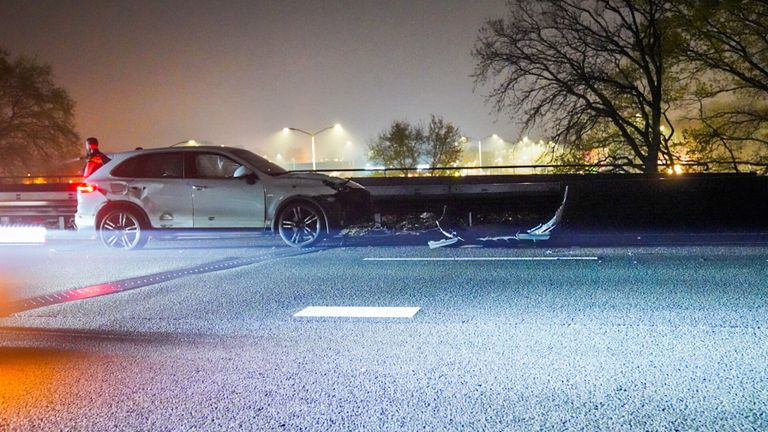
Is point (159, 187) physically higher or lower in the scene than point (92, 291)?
higher

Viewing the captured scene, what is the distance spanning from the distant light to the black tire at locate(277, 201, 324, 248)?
636 centimetres

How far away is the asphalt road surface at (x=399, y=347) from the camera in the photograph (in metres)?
3.72

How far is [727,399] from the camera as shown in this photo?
148 inches

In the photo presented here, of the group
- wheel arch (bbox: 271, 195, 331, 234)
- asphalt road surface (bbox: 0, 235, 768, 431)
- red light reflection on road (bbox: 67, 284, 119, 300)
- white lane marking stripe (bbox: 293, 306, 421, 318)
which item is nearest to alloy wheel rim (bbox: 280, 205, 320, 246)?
wheel arch (bbox: 271, 195, 331, 234)

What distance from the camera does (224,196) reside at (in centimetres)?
1160

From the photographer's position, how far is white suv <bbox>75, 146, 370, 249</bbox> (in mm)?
11484

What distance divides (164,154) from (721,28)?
750 inches

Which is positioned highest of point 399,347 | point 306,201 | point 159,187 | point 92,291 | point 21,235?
point 159,187

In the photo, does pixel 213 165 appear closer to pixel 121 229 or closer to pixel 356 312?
pixel 121 229

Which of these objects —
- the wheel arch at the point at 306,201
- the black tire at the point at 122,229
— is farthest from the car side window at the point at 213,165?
the black tire at the point at 122,229

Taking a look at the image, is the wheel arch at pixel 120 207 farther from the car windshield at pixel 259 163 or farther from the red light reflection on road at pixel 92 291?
the red light reflection on road at pixel 92 291

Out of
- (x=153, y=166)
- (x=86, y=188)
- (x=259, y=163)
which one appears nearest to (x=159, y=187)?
(x=153, y=166)

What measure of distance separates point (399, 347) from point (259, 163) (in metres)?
7.58

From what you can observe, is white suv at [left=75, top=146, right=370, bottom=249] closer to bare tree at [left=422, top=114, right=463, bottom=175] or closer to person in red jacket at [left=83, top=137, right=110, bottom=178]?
person in red jacket at [left=83, top=137, right=110, bottom=178]
